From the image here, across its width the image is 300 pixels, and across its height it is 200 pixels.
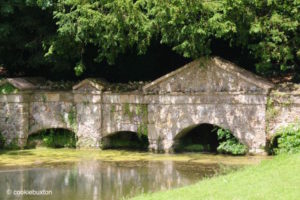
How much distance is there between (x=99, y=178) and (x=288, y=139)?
5142mm

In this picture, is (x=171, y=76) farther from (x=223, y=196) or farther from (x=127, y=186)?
(x=223, y=196)

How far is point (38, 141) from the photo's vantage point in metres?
18.1

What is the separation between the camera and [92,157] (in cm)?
1591

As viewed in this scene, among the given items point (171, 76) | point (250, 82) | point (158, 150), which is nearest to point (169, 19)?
point (171, 76)

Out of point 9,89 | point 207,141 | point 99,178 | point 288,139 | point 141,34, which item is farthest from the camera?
point 9,89

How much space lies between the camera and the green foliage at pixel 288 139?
14336mm

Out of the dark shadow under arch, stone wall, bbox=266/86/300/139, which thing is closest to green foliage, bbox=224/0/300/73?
stone wall, bbox=266/86/300/139

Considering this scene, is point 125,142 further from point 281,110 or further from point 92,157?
point 281,110

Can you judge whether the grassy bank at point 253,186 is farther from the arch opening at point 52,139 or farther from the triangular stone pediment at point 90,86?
the arch opening at point 52,139

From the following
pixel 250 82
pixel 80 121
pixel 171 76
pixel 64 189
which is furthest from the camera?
pixel 80 121

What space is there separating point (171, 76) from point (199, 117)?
1492 mm

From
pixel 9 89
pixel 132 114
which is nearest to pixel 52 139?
pixel 9 89

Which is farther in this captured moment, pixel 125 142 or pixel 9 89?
pixel 125 142

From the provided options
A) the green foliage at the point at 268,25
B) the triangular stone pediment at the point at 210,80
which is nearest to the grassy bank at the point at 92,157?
the triangular stone pediment at the point at 210,80
